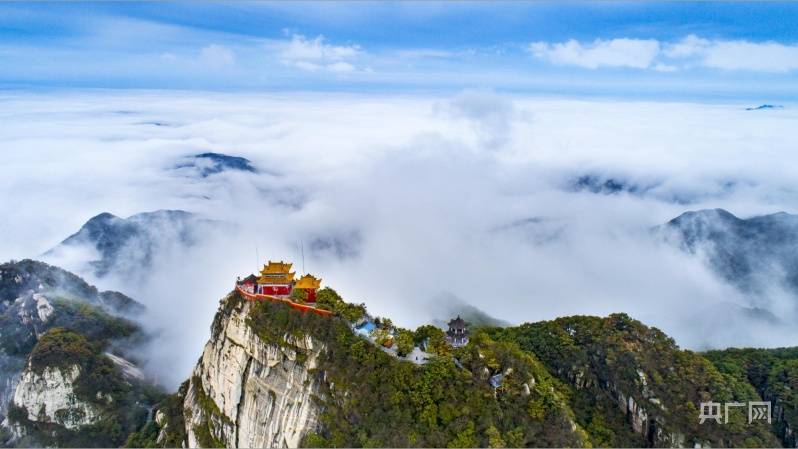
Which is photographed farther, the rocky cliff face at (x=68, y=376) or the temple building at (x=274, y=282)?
the rocky cliff face at (x=68, y=376)

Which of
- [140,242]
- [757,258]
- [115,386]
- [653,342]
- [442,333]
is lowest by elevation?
[115,386]

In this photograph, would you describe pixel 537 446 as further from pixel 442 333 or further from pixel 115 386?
pixel 115 386

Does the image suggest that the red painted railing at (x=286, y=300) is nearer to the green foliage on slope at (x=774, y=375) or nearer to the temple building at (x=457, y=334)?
the temple building at (x=457, y=334)

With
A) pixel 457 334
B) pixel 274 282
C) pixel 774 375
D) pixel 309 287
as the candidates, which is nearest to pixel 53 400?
pixel 274 282

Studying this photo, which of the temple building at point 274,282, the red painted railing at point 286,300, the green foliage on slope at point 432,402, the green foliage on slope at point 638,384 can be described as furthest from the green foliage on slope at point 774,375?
the temple building at point 274,282

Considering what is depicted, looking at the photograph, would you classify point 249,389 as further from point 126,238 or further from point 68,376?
point 126,238

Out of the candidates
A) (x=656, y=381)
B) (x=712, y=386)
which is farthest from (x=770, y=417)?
(x=656, y=381)
